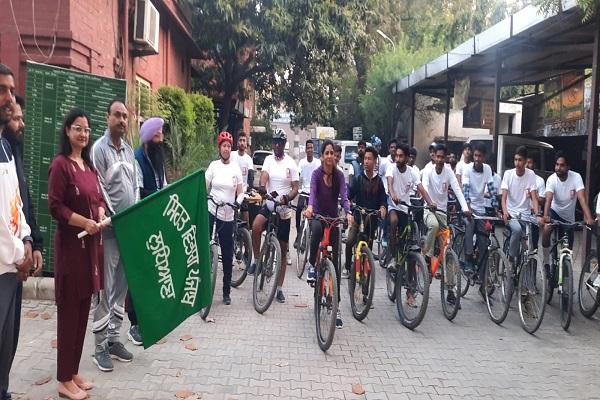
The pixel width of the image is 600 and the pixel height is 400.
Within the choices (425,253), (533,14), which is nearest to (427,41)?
(533,14)

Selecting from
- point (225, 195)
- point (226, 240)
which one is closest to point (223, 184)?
point (225, 195)

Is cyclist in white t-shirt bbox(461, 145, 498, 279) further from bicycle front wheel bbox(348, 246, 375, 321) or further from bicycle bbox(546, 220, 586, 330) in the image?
bicycle front wheel bbox(348, 246, 375, 321)

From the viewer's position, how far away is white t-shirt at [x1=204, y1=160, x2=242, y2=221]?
6621 millimetres

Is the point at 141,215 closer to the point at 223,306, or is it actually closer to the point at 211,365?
the point at 211,365

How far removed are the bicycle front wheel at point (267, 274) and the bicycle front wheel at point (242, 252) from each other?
63 cm

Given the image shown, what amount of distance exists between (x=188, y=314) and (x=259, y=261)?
2.32 meters

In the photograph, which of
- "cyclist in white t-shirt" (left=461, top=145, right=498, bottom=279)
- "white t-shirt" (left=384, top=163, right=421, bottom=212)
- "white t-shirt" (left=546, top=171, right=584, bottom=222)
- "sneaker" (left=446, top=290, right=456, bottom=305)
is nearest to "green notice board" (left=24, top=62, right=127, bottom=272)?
"white t-shirt" (left=384, top=163, right=421, bottom=212)

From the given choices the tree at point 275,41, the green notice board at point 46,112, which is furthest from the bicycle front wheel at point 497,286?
the tree at point 275,41

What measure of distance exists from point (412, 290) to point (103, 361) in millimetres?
3281

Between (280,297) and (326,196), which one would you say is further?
(280,297)

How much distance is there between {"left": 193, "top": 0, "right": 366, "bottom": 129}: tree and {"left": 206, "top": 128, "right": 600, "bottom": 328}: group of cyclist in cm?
1033

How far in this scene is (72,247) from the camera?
4020 millimetres

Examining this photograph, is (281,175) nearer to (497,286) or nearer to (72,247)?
(497,286)

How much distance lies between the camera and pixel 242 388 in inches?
172
